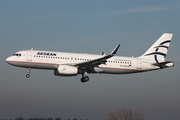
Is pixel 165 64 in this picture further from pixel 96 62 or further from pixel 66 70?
pixel 66 70

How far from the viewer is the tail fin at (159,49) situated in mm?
73062

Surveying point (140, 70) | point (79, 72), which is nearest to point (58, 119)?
point (79, 72)

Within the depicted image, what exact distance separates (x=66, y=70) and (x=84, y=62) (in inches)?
112

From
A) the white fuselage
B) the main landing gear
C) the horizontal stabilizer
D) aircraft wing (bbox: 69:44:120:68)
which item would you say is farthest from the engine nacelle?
the horizontal stabilizer

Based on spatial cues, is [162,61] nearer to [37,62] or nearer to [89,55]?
[89,55]

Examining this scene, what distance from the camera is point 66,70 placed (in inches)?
2564

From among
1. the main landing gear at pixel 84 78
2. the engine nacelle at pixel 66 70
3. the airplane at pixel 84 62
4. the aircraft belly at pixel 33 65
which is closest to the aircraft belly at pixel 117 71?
the airplane at pixel 84 62

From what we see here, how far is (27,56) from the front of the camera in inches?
2557

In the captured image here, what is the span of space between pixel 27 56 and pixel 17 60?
158 cm

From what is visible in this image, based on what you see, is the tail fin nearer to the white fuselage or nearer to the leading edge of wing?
the white fuselage

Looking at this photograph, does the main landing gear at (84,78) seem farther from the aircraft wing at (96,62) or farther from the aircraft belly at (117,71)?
the aircraft belly at (117,71)

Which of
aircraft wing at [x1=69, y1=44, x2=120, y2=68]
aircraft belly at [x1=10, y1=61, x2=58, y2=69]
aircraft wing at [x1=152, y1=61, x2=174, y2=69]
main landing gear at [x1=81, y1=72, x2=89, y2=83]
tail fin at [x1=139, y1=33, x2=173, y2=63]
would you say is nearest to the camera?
aircraft wing at [x1=69, y1=44, x2=120, y2=68]

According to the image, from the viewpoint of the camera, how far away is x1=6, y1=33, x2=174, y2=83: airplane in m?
64.9

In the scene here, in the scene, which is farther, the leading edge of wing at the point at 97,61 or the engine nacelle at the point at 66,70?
the engine nacelle at the point at 66,70
